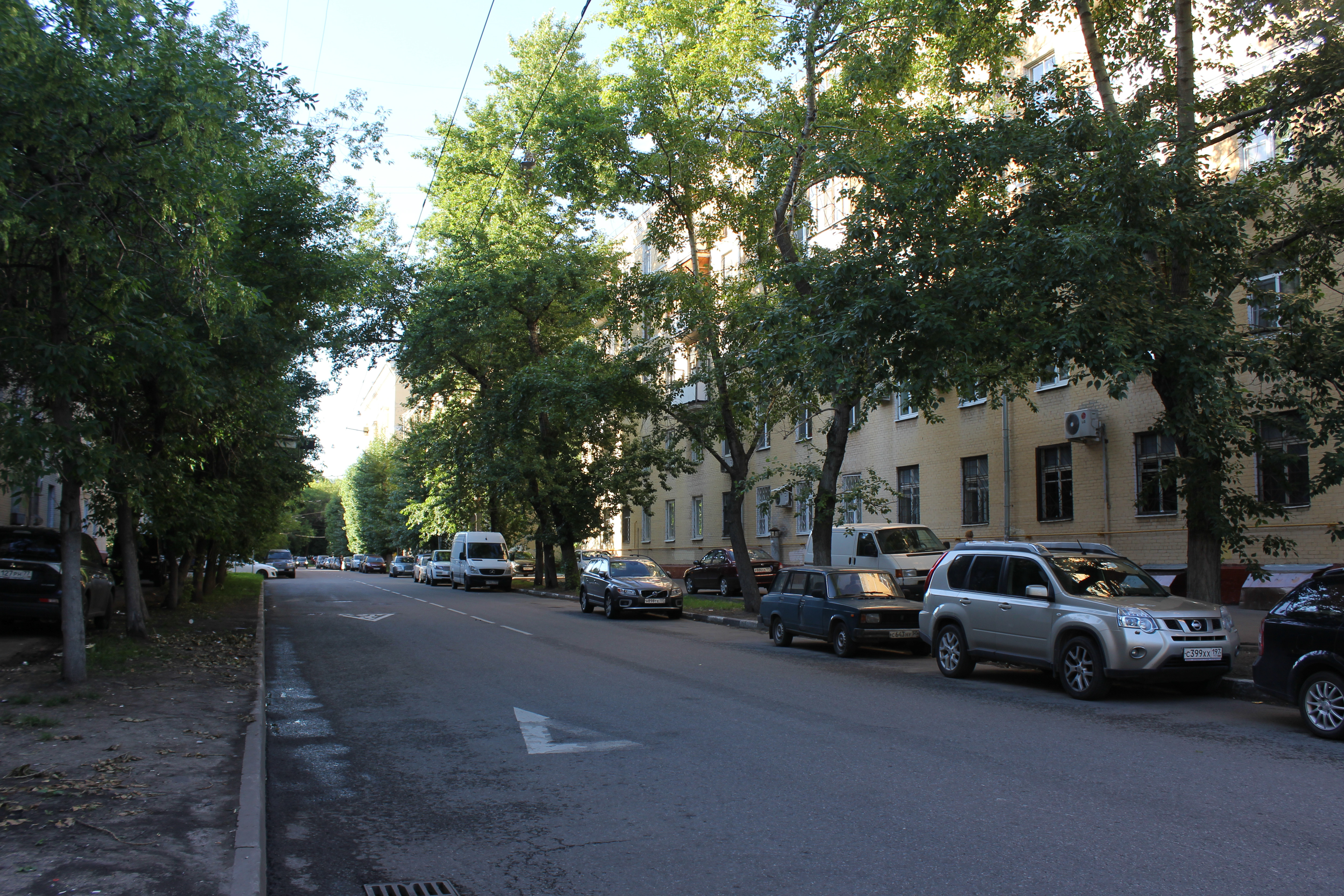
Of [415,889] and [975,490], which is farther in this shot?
[975,490]

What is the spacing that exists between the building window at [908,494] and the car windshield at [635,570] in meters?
8.53

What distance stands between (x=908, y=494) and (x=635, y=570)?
382 inches

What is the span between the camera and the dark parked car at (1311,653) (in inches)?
328

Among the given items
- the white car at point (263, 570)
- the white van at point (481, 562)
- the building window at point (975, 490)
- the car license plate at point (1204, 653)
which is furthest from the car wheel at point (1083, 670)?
the white car at point (263, 570)

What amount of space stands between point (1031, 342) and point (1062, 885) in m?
7.97

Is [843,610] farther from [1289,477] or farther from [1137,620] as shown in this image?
[1289,477]

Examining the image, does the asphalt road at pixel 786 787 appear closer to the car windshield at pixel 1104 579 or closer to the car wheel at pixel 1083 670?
the car wheel at pixel 1083 670

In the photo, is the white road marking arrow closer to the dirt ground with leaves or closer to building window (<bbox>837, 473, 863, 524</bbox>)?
the dirt ground with leaves

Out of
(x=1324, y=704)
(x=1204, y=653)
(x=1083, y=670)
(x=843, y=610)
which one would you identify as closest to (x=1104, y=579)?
(x=1083, y=670)

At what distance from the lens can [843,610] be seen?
1542cm

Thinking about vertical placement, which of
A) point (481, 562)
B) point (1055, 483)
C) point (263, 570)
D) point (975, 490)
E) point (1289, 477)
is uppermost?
point (1055, 483)

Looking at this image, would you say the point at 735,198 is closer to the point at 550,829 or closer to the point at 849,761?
the point at 849,761

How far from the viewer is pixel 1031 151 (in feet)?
41.1

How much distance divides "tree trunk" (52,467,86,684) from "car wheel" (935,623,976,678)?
10013 millimetres
